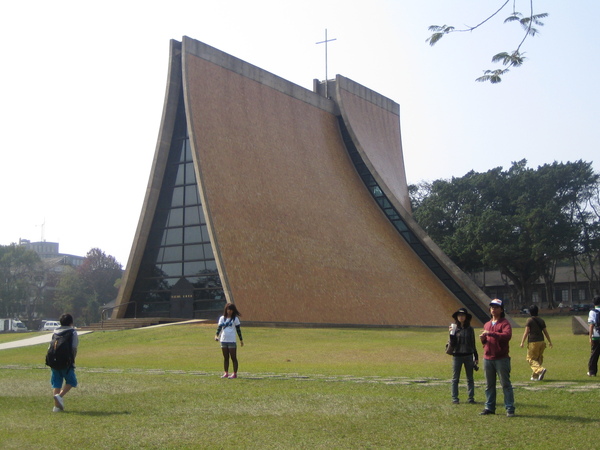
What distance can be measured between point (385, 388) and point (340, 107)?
83.4 feet

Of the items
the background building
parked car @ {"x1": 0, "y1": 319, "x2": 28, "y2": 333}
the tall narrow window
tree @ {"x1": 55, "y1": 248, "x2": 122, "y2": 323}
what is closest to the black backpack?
the background building

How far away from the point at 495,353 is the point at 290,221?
63.2ft

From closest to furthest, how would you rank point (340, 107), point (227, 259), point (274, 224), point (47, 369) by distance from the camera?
1. point (47, 369)
2. point (227, 259)
3. point (274, 224)
4. point (340, 107)

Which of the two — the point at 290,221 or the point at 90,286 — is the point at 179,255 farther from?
the point at 90,286

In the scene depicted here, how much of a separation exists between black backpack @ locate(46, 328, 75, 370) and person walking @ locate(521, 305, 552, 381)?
6.29 m

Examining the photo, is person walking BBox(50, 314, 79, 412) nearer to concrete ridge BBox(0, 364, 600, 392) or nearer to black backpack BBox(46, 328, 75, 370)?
black backpack BBox(46, 328, 75, 370)

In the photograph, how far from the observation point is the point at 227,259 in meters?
23.3

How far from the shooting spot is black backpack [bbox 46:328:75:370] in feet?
26.9

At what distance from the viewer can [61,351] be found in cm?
824

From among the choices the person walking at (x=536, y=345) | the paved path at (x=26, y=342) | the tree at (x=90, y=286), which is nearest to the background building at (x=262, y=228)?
the paved path at (x=26, y=342)

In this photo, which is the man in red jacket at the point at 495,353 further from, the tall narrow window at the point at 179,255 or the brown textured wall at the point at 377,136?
the brown textured wall at the point at 377,136

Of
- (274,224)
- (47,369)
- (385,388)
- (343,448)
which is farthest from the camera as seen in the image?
(274,224)

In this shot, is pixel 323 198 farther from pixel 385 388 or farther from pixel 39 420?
pixel 39 420

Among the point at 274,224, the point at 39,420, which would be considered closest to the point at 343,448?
the point at 39,420
